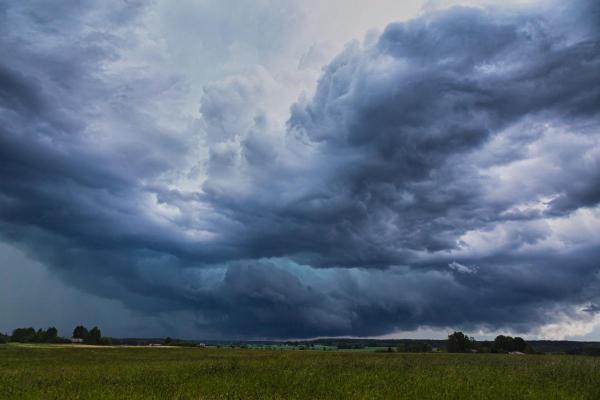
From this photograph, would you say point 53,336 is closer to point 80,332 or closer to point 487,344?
point 80,332

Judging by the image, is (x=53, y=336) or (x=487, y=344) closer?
(x=487, y=344)

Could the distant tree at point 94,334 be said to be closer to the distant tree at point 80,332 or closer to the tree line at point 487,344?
the distant tree at point 80,332

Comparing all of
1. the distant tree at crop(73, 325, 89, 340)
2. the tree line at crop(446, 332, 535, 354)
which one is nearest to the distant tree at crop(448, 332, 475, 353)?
the tree line at crop(446, 332, 535, 354)

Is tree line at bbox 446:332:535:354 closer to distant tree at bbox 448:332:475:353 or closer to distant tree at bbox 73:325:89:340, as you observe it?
distant tree at bbox 448:332:475:353

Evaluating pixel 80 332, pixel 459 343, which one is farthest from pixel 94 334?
pixel 459 343

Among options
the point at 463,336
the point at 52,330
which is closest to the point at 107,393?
the point at 463,336

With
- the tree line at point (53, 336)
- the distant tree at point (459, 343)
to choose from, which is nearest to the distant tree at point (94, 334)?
the tree line at point (53, 336)

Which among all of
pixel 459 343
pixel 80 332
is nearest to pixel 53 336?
pixel 80 332

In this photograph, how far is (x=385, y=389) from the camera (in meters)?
19.6

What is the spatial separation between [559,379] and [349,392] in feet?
47.7

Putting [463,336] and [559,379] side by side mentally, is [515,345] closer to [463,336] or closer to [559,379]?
[463,336]

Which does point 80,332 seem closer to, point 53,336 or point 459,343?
point 53,336

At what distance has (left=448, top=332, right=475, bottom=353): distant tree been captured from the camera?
12362cm

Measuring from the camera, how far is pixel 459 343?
125312mm
